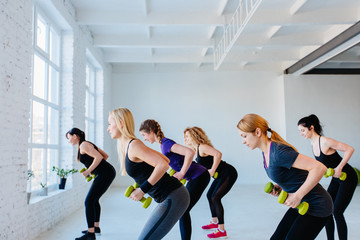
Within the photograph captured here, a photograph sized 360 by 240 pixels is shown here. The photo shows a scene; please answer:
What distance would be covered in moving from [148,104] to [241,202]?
4623 millimetres

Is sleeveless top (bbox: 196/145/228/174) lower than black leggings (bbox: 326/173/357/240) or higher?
higher

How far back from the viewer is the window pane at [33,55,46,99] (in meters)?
5.04

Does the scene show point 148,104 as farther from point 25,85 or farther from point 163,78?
point 25,85

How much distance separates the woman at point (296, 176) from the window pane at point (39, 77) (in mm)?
3693

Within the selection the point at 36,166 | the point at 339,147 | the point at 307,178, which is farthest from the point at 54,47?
the point at 307,178

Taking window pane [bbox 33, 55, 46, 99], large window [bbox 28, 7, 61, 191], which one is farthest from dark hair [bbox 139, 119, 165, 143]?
window pane [bbox 33, 55, 46, 99]

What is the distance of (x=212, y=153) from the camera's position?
4176mm

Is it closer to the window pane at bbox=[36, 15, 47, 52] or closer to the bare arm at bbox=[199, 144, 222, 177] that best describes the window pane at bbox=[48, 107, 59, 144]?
the window pane at bbox=[36, 15, 47, 52]

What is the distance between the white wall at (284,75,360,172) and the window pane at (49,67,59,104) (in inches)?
263

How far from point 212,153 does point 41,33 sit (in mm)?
3218

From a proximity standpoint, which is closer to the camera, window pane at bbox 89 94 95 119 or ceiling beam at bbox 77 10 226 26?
ceiling beam at bbox 77 10 226 26

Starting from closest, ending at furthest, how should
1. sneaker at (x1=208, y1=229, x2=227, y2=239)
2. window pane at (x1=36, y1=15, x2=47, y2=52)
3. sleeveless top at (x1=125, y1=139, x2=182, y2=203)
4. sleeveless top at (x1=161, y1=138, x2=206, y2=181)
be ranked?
sleeveless top at (x1=125, y1=139, x2=182, y2=203) → sleeveless top at (x1=161, y1=138, x2=206, y2=181) → sneaker at (x1=208, y1=229, x2=227, y2=239) → window pane at (x1=36, y1=15, x2=47, y2=52)

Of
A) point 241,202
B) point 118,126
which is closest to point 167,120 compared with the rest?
point 241,202

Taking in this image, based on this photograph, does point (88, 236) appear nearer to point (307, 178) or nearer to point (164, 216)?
point (164, 216)
